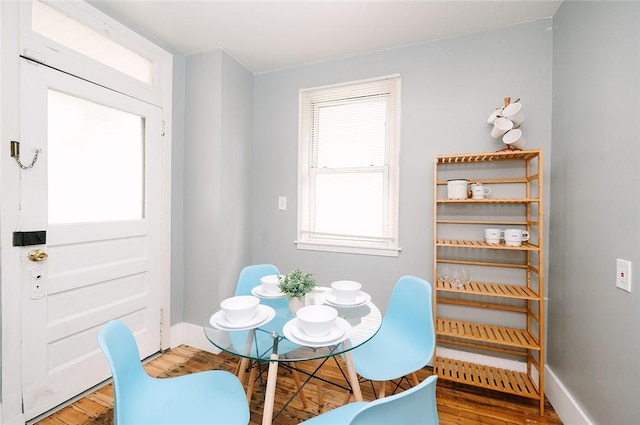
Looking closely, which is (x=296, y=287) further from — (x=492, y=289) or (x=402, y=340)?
(x=492, y=289)

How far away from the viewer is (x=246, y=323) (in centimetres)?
131

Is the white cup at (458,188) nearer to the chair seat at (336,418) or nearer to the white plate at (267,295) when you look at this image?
the white plate at (267,295)

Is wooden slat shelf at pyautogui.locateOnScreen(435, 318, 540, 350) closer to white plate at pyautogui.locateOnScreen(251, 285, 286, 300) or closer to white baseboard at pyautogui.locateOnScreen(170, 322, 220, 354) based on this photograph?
white plate at pyautogui.locateOnScreen(251, 285, 286, 300)

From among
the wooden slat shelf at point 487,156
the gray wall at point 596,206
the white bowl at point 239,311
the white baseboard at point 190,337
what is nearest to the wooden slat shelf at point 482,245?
the gray wall at point 596,206

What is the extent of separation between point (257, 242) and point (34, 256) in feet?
5.53

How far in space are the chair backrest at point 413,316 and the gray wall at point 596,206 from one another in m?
0.82

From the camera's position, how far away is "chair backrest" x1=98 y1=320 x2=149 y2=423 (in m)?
0.99

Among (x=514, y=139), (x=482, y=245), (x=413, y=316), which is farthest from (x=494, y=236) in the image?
(x=413, y=316)

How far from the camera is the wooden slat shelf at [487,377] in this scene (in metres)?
1.87

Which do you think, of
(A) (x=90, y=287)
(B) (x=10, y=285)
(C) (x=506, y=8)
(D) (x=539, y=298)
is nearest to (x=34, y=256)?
(B) (x=10, y=285)

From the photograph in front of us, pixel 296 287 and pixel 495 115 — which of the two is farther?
pixel 495 115

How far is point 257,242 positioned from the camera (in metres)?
2.98

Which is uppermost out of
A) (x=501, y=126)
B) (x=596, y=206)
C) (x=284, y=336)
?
(x=501, y=126)

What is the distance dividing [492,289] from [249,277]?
177 centimetres
